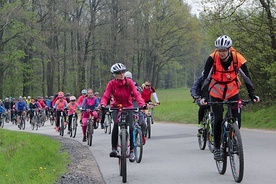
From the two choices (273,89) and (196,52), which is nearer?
(273,89)

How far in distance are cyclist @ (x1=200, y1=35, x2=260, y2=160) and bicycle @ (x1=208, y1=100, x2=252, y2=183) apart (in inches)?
Result: 5.6

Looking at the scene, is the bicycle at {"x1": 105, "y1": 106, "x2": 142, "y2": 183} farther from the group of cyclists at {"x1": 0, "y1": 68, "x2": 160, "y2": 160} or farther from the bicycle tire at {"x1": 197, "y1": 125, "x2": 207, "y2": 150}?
the bicycle tire at {"x1": 197, "y1": 125, "x2": 207, "y2": 150}

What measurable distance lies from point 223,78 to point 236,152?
45.6 inches

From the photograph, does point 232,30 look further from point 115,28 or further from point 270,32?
point 115,28

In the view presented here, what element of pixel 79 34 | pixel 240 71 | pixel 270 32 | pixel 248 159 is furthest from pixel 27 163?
pixel 79 34

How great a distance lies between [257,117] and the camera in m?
23.0

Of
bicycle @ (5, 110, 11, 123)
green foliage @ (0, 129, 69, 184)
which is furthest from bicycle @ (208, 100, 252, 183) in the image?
bicycle @ (5, 110, 11, 123)

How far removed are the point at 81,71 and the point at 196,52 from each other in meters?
19.4

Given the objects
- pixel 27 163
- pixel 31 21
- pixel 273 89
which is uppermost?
pixel 31 21

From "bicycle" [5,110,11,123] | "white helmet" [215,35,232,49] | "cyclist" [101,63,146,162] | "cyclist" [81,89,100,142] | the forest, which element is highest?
the forest

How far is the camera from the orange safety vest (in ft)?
25.9

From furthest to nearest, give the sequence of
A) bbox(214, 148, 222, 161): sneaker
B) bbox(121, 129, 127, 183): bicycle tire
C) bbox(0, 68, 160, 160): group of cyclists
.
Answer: bbox(0, 68, 160, 160): group of cyclists → bbox(121, 129, 127, 183): bicycle tire → bbox(214, 148, 222, 161): sneaker

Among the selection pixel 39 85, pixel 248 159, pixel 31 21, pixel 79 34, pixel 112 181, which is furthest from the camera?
pixel 39 85

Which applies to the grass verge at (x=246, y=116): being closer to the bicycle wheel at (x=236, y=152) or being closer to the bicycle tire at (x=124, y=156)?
the bicycle tire at (x=124, y=156)
